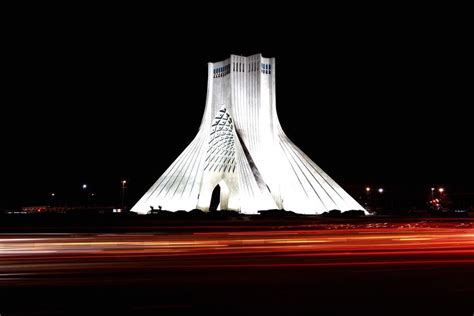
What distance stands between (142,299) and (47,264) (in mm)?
3260

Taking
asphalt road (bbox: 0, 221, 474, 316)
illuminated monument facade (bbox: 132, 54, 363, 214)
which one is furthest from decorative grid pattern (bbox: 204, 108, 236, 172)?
asphalt road (bbox: 0, 221, 474, 316)

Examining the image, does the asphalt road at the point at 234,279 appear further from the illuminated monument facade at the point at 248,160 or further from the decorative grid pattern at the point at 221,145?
the decorative grid pattern at the point at 221,145

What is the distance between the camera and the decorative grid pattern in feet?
111

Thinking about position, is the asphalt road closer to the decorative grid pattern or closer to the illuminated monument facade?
the illuminated monument facade

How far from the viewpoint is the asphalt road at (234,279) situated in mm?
4965

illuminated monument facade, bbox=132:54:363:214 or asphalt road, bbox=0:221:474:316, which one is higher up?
illuminated monument facade, bbox=132:54:363:214

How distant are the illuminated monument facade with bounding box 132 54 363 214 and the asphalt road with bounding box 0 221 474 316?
56.1 feet

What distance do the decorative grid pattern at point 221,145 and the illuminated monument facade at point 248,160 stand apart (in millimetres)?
66

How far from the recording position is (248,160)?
2877cm

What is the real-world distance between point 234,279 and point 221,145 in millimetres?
29362

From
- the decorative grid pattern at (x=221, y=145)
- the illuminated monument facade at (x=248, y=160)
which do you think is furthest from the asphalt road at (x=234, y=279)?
the decorative grid pattern at (x=221, y=145)

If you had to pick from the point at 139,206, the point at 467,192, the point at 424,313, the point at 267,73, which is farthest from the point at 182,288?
the point at 467,192

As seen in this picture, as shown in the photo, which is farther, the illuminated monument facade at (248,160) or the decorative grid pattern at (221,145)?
the decorative grid pattern at (221,145)

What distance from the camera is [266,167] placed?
30297 millimetres
